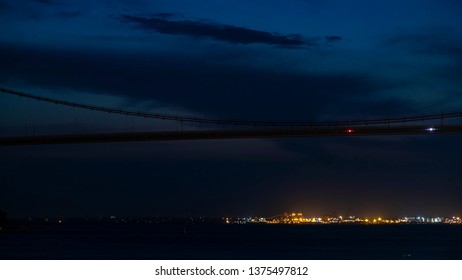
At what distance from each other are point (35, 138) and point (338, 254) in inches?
790

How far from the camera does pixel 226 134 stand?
148 ft

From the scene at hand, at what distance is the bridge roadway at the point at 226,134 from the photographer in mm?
Result: 41875

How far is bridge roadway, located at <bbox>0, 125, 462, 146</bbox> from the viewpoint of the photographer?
41.9 meters

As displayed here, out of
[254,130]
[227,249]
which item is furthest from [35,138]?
[227,249]

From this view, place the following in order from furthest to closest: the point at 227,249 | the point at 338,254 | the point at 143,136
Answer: the point at 227,249, the point at 338,254, the point at 143,136

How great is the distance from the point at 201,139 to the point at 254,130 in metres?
3.01
